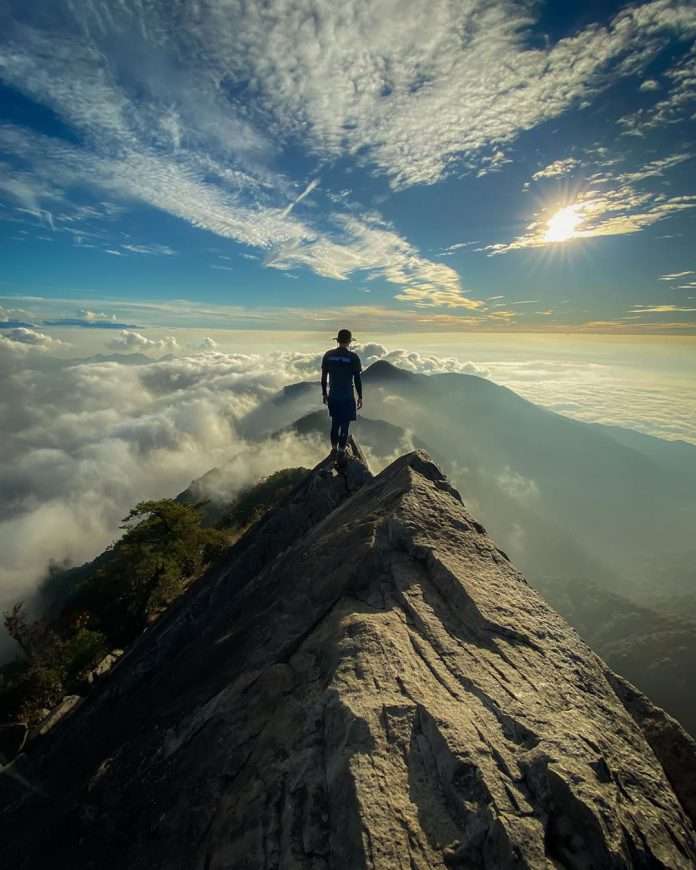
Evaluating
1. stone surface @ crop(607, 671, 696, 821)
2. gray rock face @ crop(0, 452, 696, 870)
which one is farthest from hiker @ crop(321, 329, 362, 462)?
stone surface @ crop(607, 671, 696, 821)

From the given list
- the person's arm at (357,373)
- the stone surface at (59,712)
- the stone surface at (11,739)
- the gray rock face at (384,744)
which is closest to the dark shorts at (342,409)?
the person's arm at (357,373)

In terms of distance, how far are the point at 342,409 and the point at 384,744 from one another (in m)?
13.3

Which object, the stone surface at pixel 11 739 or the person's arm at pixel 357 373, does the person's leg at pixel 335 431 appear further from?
the stone surface at pixel 11 739

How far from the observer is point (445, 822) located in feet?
18.8

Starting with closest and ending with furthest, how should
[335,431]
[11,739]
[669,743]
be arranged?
[669,743], [335,431], [11,739]

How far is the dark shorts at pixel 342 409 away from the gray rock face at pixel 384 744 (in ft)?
19.7

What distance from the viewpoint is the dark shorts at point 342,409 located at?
1814 centimetres

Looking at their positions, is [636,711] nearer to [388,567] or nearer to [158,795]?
[388,567]

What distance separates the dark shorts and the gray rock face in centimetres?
602

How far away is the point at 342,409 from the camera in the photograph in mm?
18281

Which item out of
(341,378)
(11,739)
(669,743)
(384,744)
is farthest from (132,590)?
(669,743)

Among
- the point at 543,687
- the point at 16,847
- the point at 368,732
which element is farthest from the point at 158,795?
the point at 543,687

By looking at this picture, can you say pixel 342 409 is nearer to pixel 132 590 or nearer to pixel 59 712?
pixel 59 712

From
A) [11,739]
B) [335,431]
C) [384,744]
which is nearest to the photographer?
[384,744]
